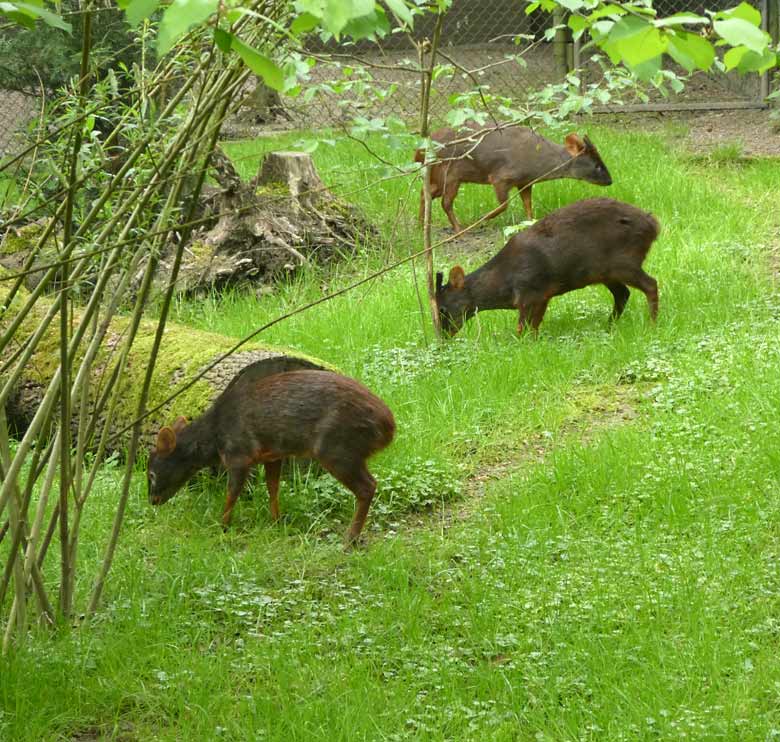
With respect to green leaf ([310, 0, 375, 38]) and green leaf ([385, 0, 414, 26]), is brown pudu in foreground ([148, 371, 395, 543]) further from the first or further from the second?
green leaf ([310, 0, 375, 38])

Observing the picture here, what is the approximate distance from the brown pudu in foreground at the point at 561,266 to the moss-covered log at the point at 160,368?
192cm

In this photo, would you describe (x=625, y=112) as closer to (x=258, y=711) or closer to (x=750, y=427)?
(x=750, y=427)

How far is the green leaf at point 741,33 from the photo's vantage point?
213cm

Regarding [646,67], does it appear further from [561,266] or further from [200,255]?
[200,255]

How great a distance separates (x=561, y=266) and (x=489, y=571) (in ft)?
11.3

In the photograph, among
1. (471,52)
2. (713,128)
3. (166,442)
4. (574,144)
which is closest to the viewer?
(166,442)

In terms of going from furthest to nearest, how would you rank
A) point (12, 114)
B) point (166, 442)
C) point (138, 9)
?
point (12, 114)
point (166, 442)
point (138, 9)

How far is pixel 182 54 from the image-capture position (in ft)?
14.7

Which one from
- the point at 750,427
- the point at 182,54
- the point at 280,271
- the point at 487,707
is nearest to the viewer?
the point at 487,707

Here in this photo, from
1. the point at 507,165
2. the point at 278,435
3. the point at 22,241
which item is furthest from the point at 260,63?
the point at 507,165

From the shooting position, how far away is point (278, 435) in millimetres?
5633

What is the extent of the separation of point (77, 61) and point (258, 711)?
7743 millimetres

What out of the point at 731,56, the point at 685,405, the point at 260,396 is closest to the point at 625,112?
the point at 685,405

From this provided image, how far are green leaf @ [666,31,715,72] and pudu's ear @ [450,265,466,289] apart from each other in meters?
5.87
